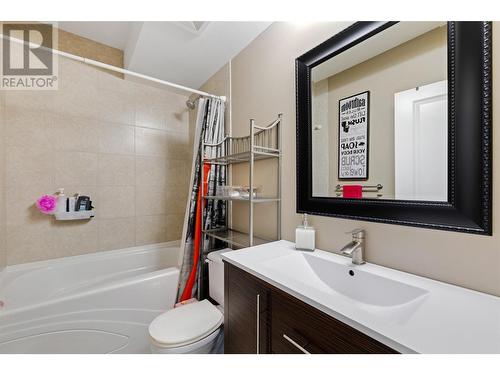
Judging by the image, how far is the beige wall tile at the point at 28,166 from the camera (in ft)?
5.20

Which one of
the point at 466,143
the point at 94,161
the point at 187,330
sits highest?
the point at 94,161

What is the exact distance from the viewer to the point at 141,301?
1.45m

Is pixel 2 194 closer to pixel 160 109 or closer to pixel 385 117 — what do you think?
pixel 160 109

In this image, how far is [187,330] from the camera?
1.08 meters

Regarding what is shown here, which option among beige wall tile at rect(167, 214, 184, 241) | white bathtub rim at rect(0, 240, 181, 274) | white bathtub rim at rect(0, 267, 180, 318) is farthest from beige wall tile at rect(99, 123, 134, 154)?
white bathtub rim at rect(0, 267, 180, 318)

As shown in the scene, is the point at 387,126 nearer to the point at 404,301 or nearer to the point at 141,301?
the point at 404,301

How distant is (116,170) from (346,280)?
209 cm

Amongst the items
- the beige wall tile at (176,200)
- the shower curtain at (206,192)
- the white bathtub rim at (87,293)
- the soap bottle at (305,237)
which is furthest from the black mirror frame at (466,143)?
the beige wall tile at (176,200)

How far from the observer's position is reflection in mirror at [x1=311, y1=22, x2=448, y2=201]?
73 centimetres

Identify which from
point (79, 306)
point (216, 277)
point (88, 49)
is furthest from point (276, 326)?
point (88, 49)

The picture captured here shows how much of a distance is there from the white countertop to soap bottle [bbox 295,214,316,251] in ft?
0.88

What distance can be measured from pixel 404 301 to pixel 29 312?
1774mm

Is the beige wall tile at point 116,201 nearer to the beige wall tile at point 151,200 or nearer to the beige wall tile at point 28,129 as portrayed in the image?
the beige wall tile at point 151,200
